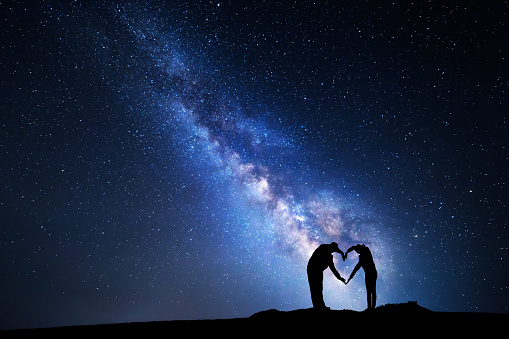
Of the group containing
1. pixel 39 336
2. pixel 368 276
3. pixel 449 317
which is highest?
pixel 368 276

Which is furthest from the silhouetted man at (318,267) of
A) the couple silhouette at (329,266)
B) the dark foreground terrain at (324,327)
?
the dark foreground terrain at (324,327)

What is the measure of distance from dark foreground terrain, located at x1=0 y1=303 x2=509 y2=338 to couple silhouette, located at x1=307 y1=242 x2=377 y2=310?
7.42ft

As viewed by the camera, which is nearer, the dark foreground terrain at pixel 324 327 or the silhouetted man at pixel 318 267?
the dark foreground terrain at pixel 324 327

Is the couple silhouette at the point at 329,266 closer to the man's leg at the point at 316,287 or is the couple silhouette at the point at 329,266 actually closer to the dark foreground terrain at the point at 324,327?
the man's leg at the point at 316,287

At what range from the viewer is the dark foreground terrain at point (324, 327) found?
275 centimetres

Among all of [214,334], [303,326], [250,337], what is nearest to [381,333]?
[303,326]

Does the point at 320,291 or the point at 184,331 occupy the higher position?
the point at 320,291

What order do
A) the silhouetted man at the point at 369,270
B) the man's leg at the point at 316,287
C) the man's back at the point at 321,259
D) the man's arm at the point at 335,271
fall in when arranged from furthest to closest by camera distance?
the silhouetted man at the point at 369,270, the man's arm at the point at 335,271, the man's back at the point at 321,259, the man's leg at the point at 316,287

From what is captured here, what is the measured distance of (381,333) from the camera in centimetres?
271

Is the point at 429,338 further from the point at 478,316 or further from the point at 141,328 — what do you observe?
the point at 141,328

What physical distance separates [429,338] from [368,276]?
4.25 metres

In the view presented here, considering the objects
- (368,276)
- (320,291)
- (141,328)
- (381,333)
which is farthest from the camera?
(368,276)

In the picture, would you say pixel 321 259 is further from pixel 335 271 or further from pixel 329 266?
pixel 335 271

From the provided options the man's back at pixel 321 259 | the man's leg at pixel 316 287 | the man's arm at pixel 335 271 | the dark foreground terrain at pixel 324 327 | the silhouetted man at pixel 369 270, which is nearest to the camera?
the dark foreground terrain at pixel 324 327
